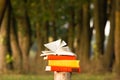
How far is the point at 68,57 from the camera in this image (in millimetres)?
8969

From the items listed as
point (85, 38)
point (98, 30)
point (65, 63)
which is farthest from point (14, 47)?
point (65, 63)

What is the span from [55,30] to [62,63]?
82.4 feet

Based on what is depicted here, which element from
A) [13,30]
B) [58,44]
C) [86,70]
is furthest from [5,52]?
[58,44]

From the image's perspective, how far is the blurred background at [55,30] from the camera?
26.4 meters

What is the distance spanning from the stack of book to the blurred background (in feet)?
48.3

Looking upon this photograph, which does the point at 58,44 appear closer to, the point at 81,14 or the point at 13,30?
the point at 13,30

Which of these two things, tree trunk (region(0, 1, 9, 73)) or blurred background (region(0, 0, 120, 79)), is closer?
tree trunk (region(0, 1, 9, 73))

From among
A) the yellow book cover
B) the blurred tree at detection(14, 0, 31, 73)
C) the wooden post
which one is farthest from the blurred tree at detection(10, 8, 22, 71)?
the wooden post

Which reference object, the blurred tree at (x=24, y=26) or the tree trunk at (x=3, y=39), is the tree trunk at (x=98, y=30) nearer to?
the tree trunk at (x=3, y=39)

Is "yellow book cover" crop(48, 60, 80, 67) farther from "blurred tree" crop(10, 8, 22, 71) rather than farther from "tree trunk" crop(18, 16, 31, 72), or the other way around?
"tree trunk" crop(18, 16, 31, 72)

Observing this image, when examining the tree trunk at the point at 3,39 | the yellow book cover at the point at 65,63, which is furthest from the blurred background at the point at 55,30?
the yellow book cover at the point at 65,63

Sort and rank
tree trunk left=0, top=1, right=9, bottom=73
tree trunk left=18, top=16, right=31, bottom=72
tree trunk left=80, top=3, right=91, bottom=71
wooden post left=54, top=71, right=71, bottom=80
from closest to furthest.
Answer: wooden post left=54, top=71, right=71, bottom=80
tree trunk left=0, top=1, right=9, bottom=73
tree trunk left=80, top=3, right=91, bottom=71
tree trunk left=18, top=16, right=31, bottom=72

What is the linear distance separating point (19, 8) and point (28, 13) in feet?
5.89

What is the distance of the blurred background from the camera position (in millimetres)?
26425
